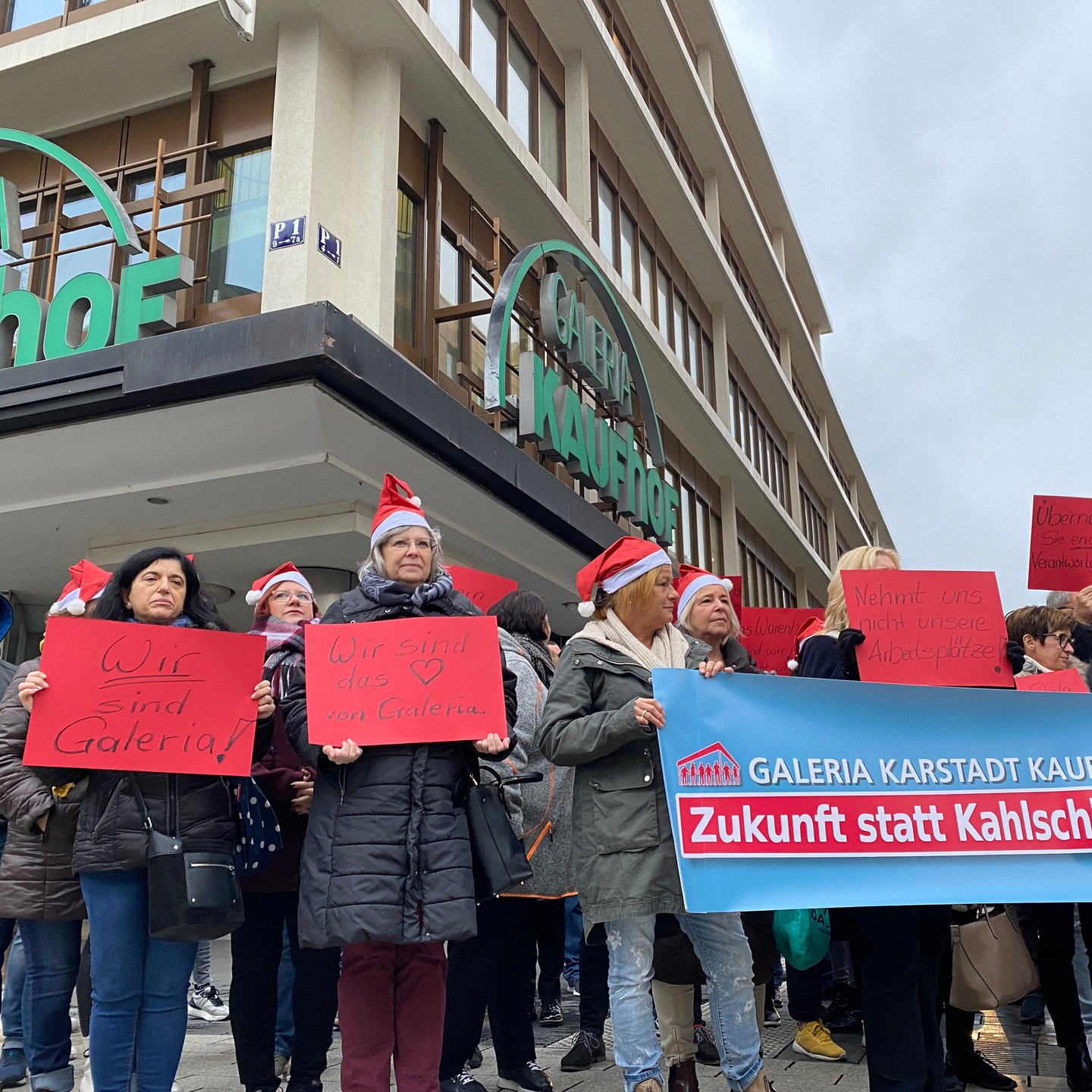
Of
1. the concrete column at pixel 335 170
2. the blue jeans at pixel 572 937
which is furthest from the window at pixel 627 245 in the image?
the blue jeans at pixel 572 937

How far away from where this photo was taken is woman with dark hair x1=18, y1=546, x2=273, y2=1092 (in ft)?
10.4

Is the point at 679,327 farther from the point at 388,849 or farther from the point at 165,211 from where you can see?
the point at 388,849

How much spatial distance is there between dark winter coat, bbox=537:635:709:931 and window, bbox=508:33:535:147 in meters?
11.4

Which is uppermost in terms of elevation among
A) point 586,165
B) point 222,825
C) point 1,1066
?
point 586,165

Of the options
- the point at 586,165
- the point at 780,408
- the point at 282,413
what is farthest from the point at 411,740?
the point at 780,408

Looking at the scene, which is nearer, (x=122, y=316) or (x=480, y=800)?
(x=480, y=800)

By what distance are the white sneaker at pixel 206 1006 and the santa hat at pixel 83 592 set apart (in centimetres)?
245

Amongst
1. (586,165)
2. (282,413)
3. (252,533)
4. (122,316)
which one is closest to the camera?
(282,413)

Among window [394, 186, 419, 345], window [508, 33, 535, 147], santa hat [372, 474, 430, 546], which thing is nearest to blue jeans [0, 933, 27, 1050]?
santa hat [372, 474, 430, 546]

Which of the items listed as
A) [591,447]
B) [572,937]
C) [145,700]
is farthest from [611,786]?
[591,447]

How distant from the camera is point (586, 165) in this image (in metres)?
15.4

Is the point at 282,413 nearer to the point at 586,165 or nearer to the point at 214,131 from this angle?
the point at 214,131

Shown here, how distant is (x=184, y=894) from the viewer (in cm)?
312

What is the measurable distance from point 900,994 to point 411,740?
5.77 ft
